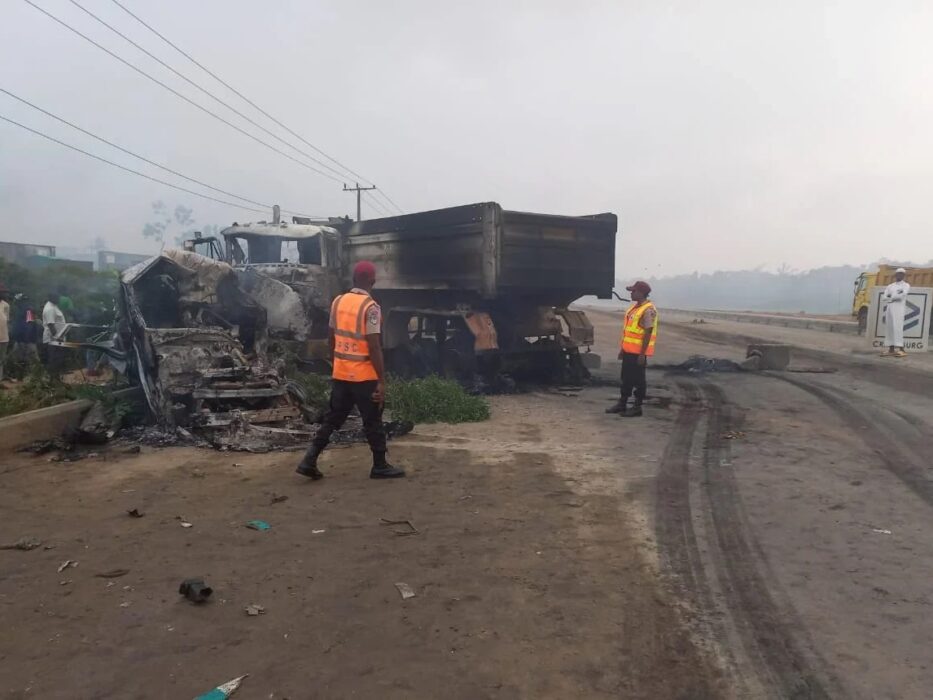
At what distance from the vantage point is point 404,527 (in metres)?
4.36

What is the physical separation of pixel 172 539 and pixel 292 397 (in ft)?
10.6

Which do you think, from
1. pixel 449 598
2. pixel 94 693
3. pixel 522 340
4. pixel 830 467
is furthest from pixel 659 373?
pixel 94 693

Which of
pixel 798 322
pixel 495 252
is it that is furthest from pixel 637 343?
pixel 798 322

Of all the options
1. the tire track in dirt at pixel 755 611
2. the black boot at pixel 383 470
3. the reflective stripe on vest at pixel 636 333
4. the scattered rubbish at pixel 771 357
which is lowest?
the tire track in dirt at pixel 755 611

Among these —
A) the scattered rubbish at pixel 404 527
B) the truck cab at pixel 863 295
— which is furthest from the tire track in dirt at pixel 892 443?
the truck cab at pixel 863 295

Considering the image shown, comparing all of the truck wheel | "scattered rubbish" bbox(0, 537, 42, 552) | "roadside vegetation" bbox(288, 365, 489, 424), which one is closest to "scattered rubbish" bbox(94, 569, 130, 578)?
"scattered rubbish" bbox(0, 537, 42, 552)

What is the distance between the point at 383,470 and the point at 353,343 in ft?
3.44

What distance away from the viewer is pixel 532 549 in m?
3.97

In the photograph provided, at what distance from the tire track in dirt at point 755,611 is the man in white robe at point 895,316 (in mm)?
11283

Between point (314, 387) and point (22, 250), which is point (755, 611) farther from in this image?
point (22, 250)

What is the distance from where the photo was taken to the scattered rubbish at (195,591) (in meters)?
3.30

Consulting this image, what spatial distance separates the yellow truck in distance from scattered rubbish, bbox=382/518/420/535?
771 inches

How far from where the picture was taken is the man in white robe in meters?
14.1

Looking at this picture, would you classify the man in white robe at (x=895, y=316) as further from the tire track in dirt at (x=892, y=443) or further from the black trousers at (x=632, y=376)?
the black trousers at (x=632, y=376)
